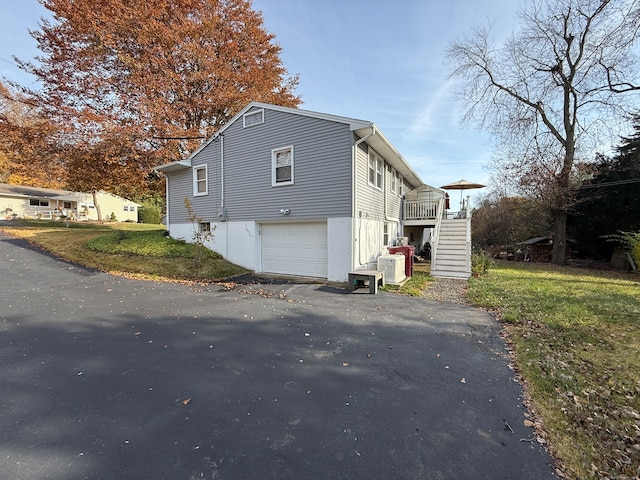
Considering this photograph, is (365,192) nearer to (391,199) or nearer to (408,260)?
(408,260)

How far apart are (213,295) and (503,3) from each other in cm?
1420

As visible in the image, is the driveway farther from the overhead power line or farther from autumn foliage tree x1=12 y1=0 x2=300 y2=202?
the overhead power line

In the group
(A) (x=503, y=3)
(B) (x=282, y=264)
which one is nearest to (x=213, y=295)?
(B) (x=282, y=264)

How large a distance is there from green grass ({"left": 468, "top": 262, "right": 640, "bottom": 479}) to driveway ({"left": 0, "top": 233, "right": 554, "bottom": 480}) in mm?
280

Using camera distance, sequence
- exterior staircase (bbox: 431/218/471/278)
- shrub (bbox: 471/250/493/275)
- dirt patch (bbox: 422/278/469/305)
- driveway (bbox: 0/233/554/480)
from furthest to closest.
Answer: shrub (bbox: 471/250/493/275) < exterior staircase (bbox: 431/218/471/278) < dirt patch (bbox: 422/278/469/305) < driveway (bbox: 0/233/554/480)

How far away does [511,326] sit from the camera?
5.46 metres

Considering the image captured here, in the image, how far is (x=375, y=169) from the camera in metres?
11.0

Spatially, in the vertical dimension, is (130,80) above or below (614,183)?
above

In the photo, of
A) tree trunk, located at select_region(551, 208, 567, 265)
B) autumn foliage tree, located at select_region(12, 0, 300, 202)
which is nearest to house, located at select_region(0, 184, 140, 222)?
autumn foliage tree, located at select_region(12, 0, 300, 202)

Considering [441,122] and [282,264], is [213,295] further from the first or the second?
[441,122]

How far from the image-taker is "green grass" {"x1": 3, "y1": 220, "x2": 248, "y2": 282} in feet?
32.7

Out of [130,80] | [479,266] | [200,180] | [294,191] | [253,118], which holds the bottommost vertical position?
[479,266]

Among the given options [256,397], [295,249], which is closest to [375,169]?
[295,249]

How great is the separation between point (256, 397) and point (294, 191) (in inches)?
303
